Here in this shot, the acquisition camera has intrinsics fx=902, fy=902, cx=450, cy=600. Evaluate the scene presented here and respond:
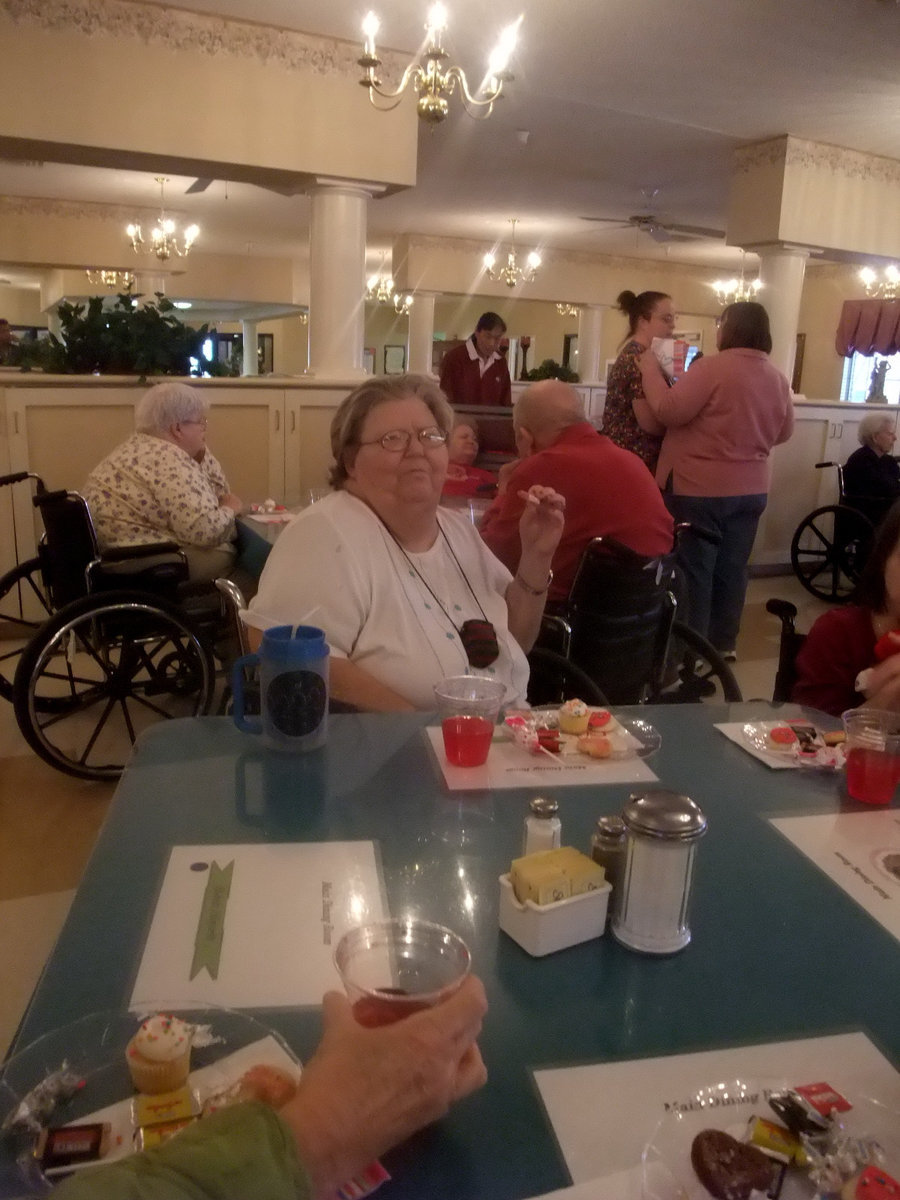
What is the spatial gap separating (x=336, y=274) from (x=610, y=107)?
2.00m

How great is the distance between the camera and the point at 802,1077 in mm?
667

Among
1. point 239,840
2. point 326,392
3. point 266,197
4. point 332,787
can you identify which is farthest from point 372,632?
point 266,197

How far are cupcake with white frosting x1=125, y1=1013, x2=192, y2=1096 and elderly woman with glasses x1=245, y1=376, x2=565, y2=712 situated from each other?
0.87 meters

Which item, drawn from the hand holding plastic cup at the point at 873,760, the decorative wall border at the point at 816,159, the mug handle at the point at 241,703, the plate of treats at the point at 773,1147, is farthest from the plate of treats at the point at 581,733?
the decorative wall border at the point at 816,159

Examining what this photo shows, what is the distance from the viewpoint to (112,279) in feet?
32.0

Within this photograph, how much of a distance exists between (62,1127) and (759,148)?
6225 mm

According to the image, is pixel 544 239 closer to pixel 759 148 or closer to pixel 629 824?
pixel 759 148

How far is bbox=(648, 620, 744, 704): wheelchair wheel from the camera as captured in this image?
2193mm

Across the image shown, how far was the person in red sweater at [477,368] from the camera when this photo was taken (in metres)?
5.50

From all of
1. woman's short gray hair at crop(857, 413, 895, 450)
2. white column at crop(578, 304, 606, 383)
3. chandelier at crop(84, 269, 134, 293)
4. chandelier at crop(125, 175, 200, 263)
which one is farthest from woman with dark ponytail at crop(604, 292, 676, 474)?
white column at crop(578, 304, 606, 383)

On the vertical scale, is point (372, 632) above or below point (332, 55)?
below

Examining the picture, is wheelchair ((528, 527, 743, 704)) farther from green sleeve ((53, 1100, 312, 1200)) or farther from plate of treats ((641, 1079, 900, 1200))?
green sleeve ((53, 1100, 312, 1200))

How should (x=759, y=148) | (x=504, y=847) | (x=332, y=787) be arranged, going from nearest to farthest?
(x=504, y=847), (x=332, y=787), (x=759, y=148)

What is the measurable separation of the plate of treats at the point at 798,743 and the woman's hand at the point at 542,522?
0.58 m
